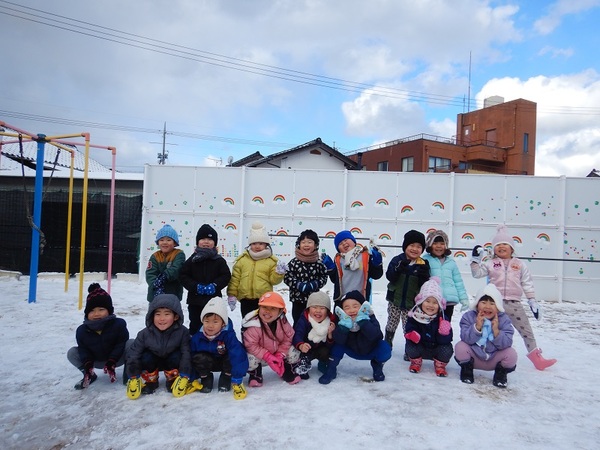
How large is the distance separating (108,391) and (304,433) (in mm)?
1716

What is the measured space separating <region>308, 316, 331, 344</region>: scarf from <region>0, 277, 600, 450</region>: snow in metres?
0.38

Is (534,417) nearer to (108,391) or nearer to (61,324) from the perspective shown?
(108,391)

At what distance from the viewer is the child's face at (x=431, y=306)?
13.1ft

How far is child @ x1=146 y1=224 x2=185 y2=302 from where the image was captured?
4.38 m

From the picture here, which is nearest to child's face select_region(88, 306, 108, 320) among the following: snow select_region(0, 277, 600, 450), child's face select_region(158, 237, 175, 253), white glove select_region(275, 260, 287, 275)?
snow select_region(0, 277, 600, 450)

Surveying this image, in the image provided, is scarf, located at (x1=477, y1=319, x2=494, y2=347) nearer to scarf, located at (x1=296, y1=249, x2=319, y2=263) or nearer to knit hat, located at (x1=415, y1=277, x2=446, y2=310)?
knit hat, located at (x1=415, y1=277, x2=446, y2=310)

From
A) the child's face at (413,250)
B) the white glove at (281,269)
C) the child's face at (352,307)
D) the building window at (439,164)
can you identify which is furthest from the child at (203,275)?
the building window at (439,164)

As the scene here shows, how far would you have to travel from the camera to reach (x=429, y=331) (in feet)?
13.2

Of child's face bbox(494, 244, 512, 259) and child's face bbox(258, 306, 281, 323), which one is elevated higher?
child's face bbox(494, 244, 512, 259)

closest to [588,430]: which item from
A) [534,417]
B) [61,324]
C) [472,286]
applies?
[534,417]

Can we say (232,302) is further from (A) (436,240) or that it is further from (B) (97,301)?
(A) (436,240)

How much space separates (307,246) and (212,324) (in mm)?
1310

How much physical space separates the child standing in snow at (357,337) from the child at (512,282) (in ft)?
5.44

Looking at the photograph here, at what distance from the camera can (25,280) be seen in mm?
9117
